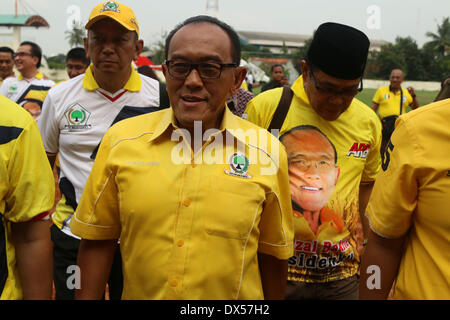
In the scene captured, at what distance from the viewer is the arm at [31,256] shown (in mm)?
1897

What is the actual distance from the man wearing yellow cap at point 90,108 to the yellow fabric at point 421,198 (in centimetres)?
177

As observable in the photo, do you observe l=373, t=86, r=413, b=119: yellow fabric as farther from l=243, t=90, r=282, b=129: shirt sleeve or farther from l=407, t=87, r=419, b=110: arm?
l=243, t=90, r=282, b=129: shirt sleeve

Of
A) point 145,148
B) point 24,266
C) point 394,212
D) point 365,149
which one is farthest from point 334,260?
point 24,266

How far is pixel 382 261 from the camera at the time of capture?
1992 mm

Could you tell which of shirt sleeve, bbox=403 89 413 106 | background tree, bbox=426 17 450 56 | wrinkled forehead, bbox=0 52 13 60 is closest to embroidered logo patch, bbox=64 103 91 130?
wrinkled forehead, bbox=0 52 13 60

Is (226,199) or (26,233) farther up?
(226,199)

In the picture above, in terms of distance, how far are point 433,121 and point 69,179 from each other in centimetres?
221

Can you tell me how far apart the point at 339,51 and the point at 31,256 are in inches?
76.0

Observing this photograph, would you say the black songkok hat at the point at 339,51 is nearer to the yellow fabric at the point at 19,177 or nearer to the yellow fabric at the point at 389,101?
the yellow fabric at the point at 19,177

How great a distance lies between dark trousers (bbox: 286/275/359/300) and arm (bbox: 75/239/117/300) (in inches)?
52.0

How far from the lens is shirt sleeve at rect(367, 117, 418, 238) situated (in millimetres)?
1764

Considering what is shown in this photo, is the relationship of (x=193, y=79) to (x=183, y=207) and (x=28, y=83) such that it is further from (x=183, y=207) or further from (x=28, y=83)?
(x=28, y=83)
